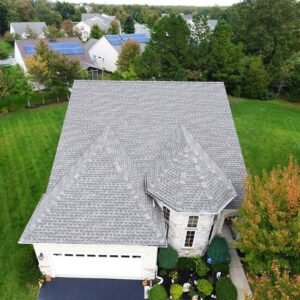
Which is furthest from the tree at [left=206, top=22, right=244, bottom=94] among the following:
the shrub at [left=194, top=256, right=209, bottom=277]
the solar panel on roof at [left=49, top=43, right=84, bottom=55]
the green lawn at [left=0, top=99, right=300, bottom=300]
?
the shrub at [left=194, top=256, right=209, bottom=277]

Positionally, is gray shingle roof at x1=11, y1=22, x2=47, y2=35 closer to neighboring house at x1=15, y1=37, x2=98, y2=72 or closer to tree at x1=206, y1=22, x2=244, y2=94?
neighboring house at x1=15, y1=37, x2=98, y2=72

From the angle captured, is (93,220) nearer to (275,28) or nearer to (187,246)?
(187,246)

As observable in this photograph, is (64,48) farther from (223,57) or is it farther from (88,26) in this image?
(88,26)

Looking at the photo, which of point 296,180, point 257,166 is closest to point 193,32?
point 257,166

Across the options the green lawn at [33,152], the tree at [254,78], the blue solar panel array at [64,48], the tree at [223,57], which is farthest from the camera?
the blue solar panel array at [64,48]

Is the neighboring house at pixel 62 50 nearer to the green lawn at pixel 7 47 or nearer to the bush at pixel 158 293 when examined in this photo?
the green lawn at pixel 7 47

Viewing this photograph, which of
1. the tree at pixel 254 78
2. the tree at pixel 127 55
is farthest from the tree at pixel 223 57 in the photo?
the tree at pixel 127 55
